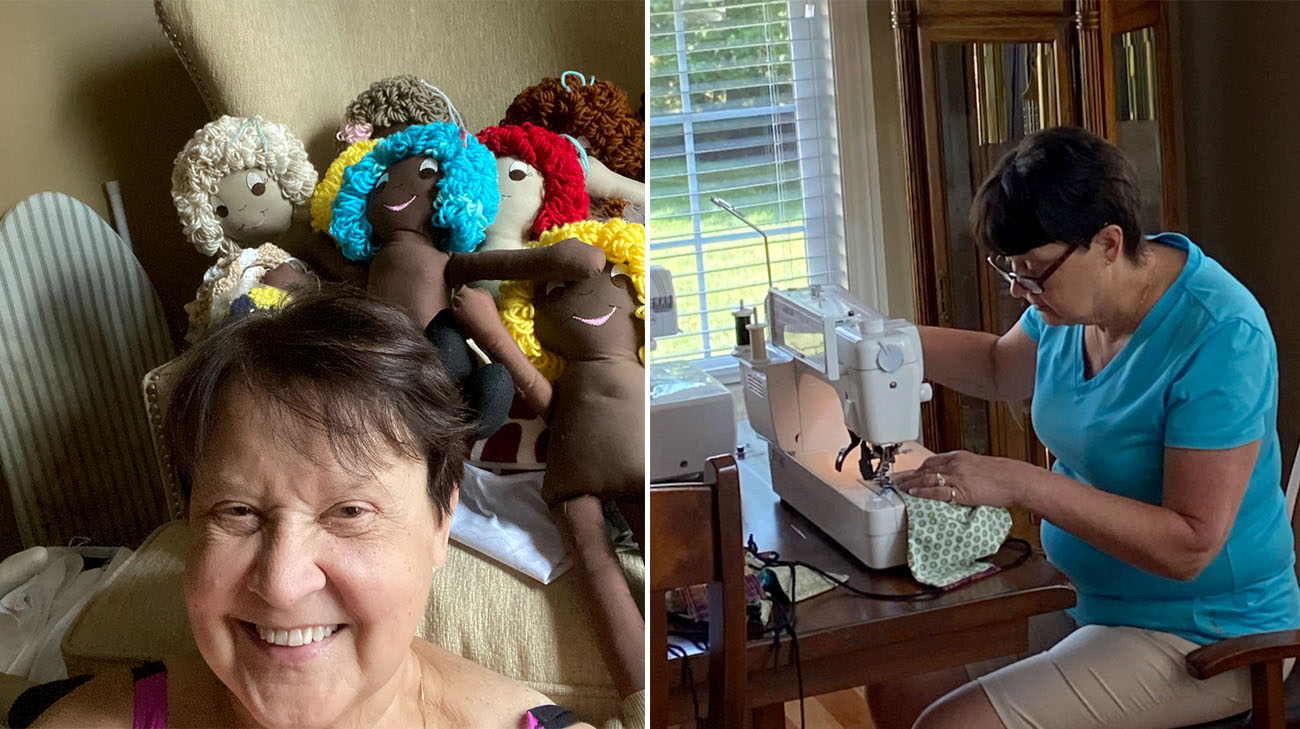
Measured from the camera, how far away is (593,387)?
0.68 metres

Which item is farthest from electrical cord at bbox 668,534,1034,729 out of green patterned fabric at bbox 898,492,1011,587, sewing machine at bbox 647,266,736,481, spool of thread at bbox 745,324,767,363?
spool of thread at bbox 745,324,767,363

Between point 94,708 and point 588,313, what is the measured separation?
0.35 meters

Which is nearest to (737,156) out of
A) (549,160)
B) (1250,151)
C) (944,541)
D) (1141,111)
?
(1141,111)

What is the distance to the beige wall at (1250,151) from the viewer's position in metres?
1.46

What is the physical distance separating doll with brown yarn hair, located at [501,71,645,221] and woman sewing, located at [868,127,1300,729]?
41 centimetres

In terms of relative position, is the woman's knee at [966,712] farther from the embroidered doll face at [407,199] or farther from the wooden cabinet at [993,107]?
the embroidered doll face at [407,199]

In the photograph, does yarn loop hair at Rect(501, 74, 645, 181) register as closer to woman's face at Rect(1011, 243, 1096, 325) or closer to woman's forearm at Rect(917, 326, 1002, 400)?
woman's face at Rect(1011, 243, 1096, 325)

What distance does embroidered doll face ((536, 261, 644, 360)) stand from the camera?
67cm

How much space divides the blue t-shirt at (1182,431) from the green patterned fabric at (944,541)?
217 millimetres

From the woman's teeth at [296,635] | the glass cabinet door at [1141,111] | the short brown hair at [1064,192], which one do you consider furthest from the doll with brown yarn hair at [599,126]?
Answer: the glass cabinet door at [1141,111]

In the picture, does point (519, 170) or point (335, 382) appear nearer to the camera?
point (335, 382)

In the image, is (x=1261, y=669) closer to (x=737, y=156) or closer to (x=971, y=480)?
(x=971, y=480)

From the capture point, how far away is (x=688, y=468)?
1111 mm

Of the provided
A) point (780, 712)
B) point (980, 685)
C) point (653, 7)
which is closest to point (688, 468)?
point (780, 712)
